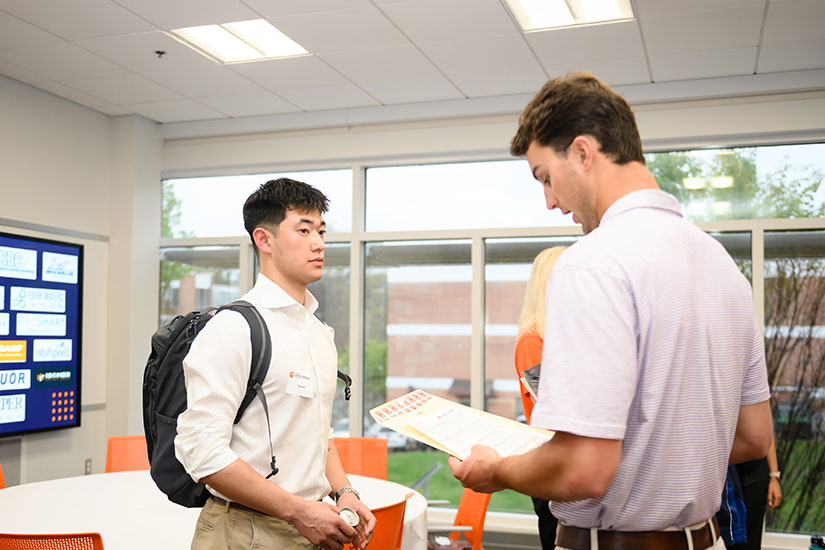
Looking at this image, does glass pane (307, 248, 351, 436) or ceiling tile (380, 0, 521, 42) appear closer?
ceiling tile (380, 0, 521, 42)

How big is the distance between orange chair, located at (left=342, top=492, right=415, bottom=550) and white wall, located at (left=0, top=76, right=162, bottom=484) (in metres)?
4.25

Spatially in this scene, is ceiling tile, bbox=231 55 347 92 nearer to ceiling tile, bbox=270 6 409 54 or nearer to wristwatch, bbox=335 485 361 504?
ceiling tile, bbox=270 6 409 54

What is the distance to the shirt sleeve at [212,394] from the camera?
1.73 meters

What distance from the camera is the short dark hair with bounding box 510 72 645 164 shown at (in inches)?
49.6

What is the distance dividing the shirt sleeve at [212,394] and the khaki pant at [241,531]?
142 millimetres

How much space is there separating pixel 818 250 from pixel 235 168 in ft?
15.1

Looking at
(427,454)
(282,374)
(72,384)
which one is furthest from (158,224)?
(282,374)

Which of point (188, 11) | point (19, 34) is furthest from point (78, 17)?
point (188, 11)

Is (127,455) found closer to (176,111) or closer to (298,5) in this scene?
(298,5)

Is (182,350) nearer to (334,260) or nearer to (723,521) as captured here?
(723,521)

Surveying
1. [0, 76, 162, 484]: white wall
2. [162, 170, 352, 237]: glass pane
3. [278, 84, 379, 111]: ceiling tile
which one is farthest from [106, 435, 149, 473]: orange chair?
[278, 84, 379, 111]: ceiling tile

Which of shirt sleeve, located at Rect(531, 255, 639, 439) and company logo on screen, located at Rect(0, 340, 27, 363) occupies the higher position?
shirt sleeve, located at Rect(531, 255, 639, 439)

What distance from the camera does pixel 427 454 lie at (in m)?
6.00

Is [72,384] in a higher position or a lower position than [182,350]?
lower
